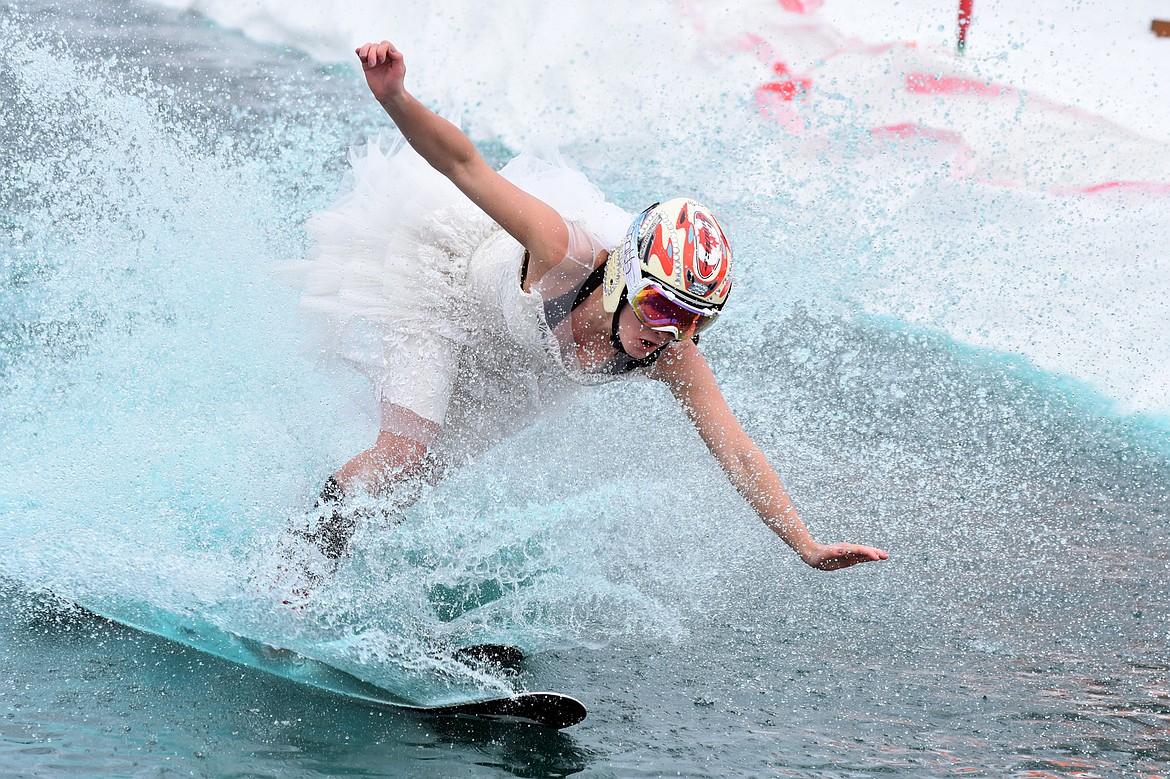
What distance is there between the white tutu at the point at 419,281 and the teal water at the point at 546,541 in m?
0.40

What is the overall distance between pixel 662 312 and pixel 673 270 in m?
0.11

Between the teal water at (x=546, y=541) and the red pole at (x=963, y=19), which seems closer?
the teal water at (x=546, y=541)

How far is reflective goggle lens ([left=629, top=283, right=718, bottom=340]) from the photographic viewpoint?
2.87 m

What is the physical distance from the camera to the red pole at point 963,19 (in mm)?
8992

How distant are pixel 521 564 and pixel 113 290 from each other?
252cm

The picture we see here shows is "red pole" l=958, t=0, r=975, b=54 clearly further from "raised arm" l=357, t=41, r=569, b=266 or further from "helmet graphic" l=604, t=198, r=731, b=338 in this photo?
"raised arm" l=357, t=41, r=569, b=266

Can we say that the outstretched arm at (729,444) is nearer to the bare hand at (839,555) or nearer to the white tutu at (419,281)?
the bare hand at (839,555)

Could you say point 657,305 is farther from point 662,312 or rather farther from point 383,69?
point 383,69

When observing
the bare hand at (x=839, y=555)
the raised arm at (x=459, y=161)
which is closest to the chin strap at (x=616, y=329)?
the raised arm at (x=459, y=161)

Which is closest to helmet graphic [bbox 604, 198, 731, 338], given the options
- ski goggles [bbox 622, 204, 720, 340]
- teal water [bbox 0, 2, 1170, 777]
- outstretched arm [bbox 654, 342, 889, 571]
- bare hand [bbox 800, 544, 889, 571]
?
ski goggles [bbox 622, 204, 720, 340]

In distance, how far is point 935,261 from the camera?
7.36 meters

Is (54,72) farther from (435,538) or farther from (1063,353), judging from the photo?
(1063,353)

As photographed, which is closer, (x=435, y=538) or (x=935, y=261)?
(x=435, y=538)

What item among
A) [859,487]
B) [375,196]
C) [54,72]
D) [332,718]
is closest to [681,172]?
[859,487]
